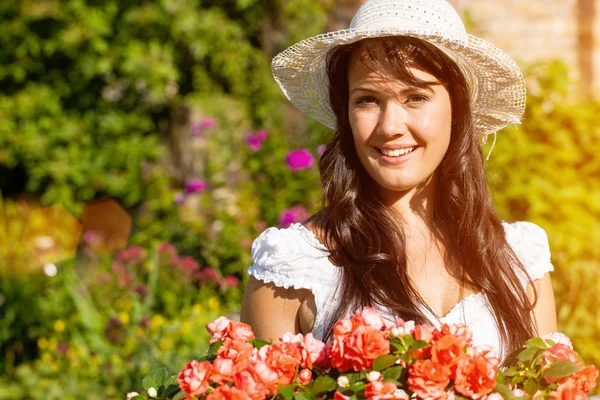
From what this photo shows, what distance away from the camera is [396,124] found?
1.85 metres

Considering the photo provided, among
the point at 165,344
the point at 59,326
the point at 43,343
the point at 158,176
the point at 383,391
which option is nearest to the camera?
the point at 383,391

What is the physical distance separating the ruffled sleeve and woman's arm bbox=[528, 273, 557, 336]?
29 mm

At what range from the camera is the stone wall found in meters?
4.82

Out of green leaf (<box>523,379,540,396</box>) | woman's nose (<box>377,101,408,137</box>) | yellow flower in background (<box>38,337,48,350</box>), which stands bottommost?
yellow flower in background (<box>38,337,48,350</box>)

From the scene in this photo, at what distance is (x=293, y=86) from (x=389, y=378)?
110 centimetres

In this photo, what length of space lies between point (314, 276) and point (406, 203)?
33cm

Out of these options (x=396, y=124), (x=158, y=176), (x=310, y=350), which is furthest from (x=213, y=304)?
(x=310, y=350)

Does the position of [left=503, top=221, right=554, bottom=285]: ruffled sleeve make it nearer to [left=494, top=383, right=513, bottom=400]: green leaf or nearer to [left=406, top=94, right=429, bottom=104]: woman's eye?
[left=406, top=94, right=429, bottom=104]: woman's eye

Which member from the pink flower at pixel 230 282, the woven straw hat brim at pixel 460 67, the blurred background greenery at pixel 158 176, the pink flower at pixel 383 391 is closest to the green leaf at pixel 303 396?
the pink flower at pixel 383 391

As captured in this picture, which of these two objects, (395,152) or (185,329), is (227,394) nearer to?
(395,152)

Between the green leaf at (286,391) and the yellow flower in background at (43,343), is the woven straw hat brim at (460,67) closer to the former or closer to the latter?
the green leaf at (286,391)

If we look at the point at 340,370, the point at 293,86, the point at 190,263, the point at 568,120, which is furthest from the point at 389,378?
the point at 568,120

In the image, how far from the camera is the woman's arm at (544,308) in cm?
212

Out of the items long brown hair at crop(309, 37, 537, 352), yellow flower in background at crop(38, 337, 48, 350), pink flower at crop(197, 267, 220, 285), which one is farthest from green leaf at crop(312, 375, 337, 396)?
yellow flower in background at crop(38, 337, 48, 350)
